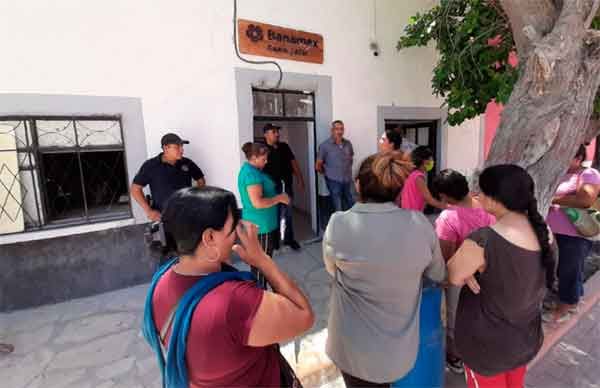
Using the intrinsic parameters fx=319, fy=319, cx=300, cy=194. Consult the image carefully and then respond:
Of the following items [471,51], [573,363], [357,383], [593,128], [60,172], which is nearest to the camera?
[357,383]

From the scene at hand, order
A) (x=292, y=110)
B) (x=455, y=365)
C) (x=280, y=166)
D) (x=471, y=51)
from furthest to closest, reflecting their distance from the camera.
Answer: (x=292, y=110), (x=280, y=166), (x=471, y=51), (x=455, y=365)

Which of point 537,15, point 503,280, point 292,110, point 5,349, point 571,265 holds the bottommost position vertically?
point 5,349

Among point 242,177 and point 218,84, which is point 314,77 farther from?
point 242,177

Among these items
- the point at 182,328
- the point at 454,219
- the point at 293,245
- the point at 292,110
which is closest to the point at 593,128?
the point at 454,219

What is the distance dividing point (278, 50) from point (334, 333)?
397 centimetres

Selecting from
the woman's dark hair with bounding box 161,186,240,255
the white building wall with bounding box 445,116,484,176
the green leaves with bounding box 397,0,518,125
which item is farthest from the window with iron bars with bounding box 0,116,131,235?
the white building wall with bounding box 445,116,484,176

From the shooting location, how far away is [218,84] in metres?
4.09

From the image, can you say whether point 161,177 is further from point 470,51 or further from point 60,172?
point 470,51

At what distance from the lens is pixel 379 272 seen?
1349mm

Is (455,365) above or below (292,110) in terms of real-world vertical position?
below

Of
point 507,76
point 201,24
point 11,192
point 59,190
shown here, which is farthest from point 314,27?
point 11,192

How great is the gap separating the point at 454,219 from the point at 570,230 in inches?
69.2

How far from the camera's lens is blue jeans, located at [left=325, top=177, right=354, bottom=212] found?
5.07 m

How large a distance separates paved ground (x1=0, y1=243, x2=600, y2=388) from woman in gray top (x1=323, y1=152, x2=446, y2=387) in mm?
1028
